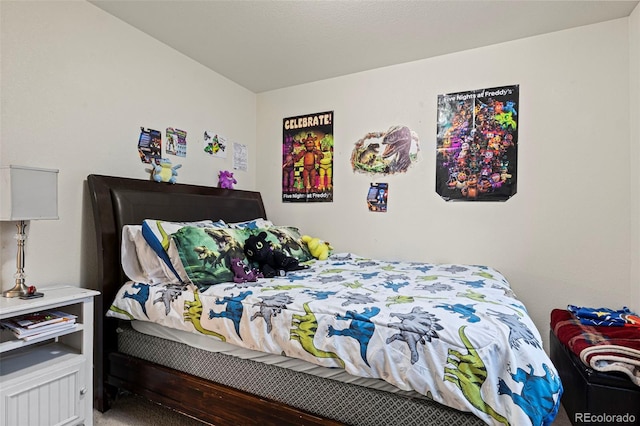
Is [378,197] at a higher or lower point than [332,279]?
higher

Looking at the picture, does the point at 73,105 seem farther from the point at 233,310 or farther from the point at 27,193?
the point at 233,310

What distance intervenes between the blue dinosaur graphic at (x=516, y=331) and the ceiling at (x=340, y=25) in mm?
1854

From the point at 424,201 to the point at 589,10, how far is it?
160 cm

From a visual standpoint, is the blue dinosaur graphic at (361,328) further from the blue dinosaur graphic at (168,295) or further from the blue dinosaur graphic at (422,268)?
the blue dinosaur graphic at (422,268)

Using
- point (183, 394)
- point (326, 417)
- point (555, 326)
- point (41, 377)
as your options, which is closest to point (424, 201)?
point (555, 326)

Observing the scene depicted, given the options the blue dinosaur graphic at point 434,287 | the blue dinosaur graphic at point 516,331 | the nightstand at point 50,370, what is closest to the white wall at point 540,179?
the blue dinosaur graphic at point 434,287

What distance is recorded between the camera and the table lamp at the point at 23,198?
4.85 feet

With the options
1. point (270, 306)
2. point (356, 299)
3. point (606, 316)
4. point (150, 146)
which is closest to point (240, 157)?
point (150, 146)

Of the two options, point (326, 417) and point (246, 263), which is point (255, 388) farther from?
point (246, 263)

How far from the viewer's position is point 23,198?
5.00ft

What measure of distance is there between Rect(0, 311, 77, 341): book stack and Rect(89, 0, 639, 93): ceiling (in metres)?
1.86

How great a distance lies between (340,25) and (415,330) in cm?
206

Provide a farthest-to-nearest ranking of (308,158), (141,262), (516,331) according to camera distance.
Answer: (308,158) < (141,262) < (516,331)

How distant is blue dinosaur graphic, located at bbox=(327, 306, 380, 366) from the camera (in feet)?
4.06
